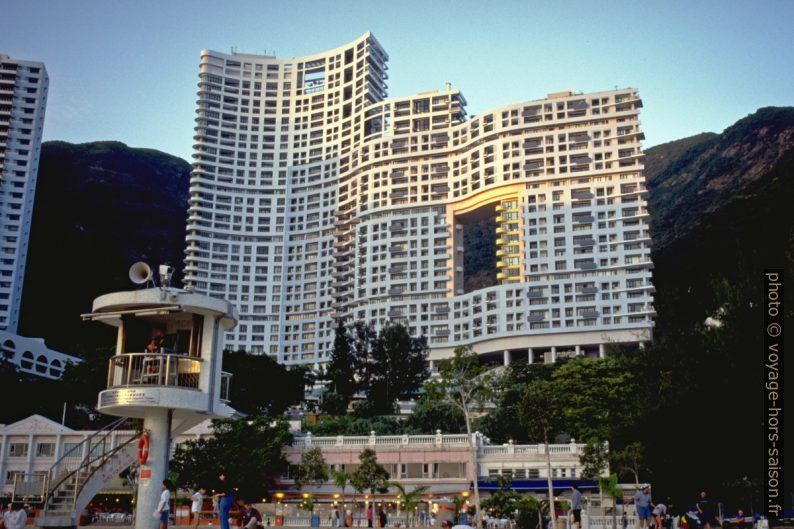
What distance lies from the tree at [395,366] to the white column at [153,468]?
246 feet

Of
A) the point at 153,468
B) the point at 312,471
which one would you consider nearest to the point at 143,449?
the point at 153,468

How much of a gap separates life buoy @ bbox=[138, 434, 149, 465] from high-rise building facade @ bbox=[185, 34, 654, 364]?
313 feet

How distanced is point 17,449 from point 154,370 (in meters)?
45.5

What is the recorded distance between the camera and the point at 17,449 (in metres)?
66.4

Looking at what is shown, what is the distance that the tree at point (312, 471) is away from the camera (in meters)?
59.5

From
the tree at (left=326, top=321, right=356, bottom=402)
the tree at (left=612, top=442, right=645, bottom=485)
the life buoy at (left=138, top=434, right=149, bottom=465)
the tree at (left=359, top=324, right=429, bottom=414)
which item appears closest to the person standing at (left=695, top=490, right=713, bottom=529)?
the tree at (left=612, top=442, right=645, bottom=485)

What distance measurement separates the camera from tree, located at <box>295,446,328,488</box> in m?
59.5

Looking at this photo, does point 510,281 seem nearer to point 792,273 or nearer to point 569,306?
point 569,306

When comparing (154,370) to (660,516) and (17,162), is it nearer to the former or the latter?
(660,516)

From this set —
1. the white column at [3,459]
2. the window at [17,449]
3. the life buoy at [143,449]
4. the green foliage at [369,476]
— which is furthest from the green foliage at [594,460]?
the white column at [3,459]

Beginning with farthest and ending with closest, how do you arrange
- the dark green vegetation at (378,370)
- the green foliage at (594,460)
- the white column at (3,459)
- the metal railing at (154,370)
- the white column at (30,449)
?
the dark green vegetation at (378,370), the white column at (30,449), the white column at (3,459), the green foliage at (594,460), the metal railing at (154,370)

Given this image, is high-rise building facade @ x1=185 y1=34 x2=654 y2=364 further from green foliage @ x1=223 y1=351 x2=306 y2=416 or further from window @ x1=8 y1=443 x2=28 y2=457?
window @ x1=8 y1=443 x2=28 y2=457

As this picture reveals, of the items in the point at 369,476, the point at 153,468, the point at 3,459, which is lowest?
the point at 369,476

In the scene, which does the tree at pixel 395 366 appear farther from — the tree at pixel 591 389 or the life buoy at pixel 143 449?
the life buoy at pixel 143 449
